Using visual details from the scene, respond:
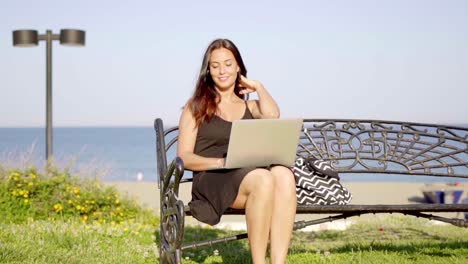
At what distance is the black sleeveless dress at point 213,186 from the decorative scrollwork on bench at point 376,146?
1.15m

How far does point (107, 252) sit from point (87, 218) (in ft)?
7.64

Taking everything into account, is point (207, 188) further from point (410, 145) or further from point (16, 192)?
point (16, 192)

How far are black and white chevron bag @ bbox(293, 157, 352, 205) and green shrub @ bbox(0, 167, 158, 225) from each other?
3.13 meters

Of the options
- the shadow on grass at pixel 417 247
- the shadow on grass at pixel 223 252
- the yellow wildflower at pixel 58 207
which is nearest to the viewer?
the shadow on grass at pixel 223 252

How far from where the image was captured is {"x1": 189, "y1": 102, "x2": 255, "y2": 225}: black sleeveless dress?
382cm

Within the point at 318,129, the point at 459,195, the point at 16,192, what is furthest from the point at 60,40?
the point at 459,195

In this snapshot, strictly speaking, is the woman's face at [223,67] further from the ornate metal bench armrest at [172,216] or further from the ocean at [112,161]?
the ocean at [112,161]

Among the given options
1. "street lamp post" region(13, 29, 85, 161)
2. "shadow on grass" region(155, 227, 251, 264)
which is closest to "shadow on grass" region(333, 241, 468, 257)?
"shadow on grass" region(155, 227, 251, 264)

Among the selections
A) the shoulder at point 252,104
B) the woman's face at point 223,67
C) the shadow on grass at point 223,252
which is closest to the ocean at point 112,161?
the shadow on grass at point 223,252

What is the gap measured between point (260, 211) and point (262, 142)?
0.36 m

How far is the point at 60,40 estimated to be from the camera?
10914 mm

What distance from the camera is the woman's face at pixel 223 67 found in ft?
14.1

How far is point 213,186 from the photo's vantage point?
3.91m

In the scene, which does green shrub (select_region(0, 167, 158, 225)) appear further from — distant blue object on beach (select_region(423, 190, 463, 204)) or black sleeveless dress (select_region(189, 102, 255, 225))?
distant blue object on beach (select_region(423, 190, 463, 204))
